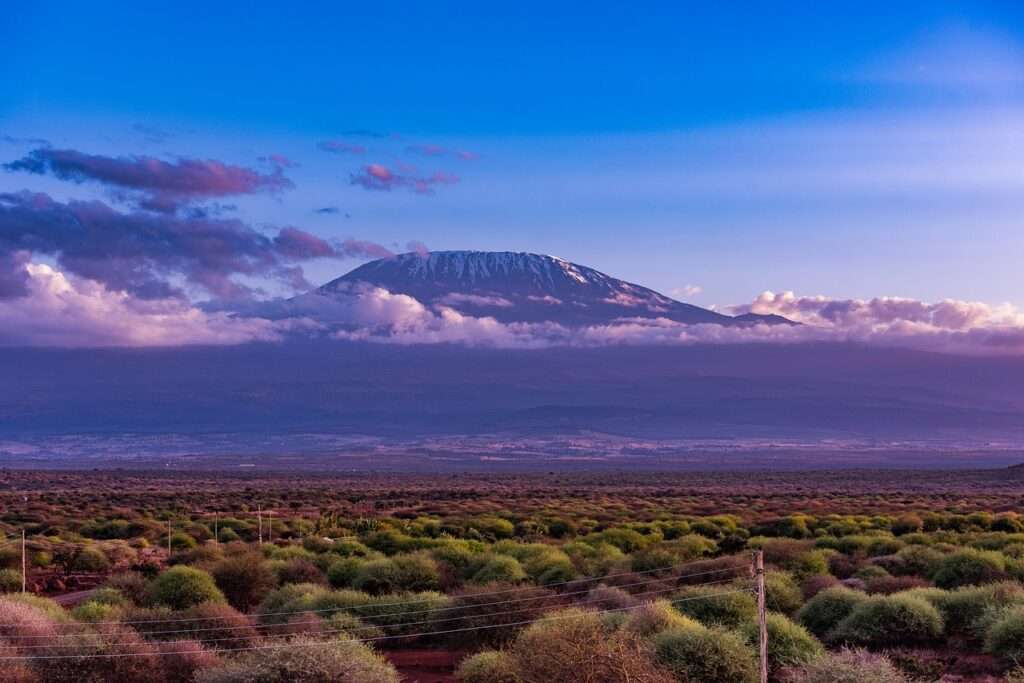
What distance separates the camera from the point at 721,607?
2073cm

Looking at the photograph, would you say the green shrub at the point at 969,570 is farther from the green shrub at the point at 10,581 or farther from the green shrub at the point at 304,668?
the green shrub at the point at 10,581

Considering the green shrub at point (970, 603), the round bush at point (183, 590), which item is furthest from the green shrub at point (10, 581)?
the green shrub at point (970, 603)

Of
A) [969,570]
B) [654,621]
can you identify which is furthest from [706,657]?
[969,570]

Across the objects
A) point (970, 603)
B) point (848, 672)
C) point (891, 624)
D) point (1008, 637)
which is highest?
point (848, 672)

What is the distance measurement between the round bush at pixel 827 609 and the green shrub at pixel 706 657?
474 centimetres

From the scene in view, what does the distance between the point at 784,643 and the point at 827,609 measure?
350 centimetres

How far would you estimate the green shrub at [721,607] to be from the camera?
67.2 feet

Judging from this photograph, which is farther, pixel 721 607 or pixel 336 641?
pixel 721 607

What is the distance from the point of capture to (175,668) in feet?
57.0

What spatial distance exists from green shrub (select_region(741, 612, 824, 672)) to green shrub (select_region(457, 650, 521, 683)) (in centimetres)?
394

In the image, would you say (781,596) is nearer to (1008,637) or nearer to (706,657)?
(1008,637)

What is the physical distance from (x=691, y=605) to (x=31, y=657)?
35.9ft

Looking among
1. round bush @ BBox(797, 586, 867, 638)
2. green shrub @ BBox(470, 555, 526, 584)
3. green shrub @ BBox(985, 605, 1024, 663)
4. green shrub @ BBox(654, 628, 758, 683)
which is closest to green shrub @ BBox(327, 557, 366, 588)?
green shrub @ BBox(470, 555, 526, 584)

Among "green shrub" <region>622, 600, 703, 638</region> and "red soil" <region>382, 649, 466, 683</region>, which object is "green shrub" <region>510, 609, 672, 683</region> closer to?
"green shrub" <region>622, 600, 703, 638</region>
